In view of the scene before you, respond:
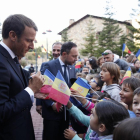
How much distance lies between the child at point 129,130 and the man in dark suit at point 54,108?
1.82m

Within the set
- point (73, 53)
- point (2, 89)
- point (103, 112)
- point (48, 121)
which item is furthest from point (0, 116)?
point (73, 53)

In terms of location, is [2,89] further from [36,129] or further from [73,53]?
[36,129]

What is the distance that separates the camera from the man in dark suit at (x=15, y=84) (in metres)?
1.56

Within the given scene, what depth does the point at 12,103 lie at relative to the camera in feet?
5.18

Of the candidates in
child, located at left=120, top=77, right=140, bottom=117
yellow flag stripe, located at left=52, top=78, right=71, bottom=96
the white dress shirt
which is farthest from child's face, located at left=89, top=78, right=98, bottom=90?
the white dress shirt

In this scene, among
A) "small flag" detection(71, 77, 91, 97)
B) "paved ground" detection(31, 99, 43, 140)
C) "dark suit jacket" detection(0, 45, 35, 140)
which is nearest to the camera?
"dark suit jacket" detection(0, 45, 35, 140)

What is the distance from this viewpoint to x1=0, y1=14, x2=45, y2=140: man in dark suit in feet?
5.12

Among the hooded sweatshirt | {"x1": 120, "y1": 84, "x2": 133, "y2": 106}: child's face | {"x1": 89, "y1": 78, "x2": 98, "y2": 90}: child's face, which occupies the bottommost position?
{"x1": 89, "y1": 78, "x2": 98, "y2": 90}: child's face

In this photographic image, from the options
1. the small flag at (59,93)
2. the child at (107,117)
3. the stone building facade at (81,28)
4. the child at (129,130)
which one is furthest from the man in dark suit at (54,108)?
the stone building facade at (81,28)

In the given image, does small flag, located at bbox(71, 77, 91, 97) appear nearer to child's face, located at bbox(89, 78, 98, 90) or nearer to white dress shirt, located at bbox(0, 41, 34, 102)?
white dress shirt, located at bbox(0, 41, 34, 102)

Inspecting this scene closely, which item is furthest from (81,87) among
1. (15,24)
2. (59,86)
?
(15,24)

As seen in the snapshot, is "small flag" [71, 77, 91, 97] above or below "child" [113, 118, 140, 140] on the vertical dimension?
below

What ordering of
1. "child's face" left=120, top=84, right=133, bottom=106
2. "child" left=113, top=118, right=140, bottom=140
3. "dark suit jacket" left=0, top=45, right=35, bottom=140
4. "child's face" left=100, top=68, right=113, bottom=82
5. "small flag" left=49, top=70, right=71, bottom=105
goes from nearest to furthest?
"child" left=113, top=118, right=140, bottom=140, "dark suit jacket" left=0, top=45, right=35, bottom=140, "small flag" left=49, top=70, right=71, bottom=105, "child's face" left=120, top=84, right=133, bottom=106, "child's face" left=100, top=68, right=113, bottom=82

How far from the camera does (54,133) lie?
2949 mm
